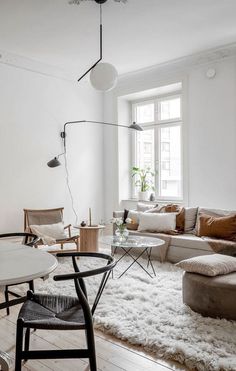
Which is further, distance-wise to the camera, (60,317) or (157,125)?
(157,125)

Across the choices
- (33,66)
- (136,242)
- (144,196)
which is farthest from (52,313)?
(33,66)

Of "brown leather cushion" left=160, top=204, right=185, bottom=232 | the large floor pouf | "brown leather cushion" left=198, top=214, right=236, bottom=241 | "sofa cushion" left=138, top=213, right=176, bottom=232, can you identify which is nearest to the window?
"brown leather cushion" left=160, top=204, right=185, bottom=232

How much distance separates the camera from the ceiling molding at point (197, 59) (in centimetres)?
511

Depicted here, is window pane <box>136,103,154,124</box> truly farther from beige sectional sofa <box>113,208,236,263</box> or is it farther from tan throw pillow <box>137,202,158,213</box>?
beige sectional sofa <box>113,208,236,263</box>

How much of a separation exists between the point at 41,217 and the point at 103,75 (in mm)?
2617

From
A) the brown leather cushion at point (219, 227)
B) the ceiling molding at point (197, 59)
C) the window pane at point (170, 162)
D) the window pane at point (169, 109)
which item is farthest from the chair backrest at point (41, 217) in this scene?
the ceiling molding at point (197, 59)

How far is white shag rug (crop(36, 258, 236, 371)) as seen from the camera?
2281 millimetres

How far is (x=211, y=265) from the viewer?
300 cm

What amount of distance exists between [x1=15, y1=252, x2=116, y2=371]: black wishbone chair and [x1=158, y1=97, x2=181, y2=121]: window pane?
4.53m

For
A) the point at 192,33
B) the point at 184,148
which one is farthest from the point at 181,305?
the point at 192,33

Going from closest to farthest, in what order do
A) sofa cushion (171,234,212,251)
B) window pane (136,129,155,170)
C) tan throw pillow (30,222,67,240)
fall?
sofa cushion (171,234,212,251) → tan throw pillow (30,222,67,240) → window pane (136,129,155,170)

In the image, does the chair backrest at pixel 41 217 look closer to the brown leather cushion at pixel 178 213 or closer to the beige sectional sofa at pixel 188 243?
the beige sectional sofa at pixel 188 243

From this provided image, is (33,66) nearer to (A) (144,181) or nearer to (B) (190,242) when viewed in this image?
(A) (144,181)

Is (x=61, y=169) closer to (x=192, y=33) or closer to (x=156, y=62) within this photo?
(x=156, y=62)
